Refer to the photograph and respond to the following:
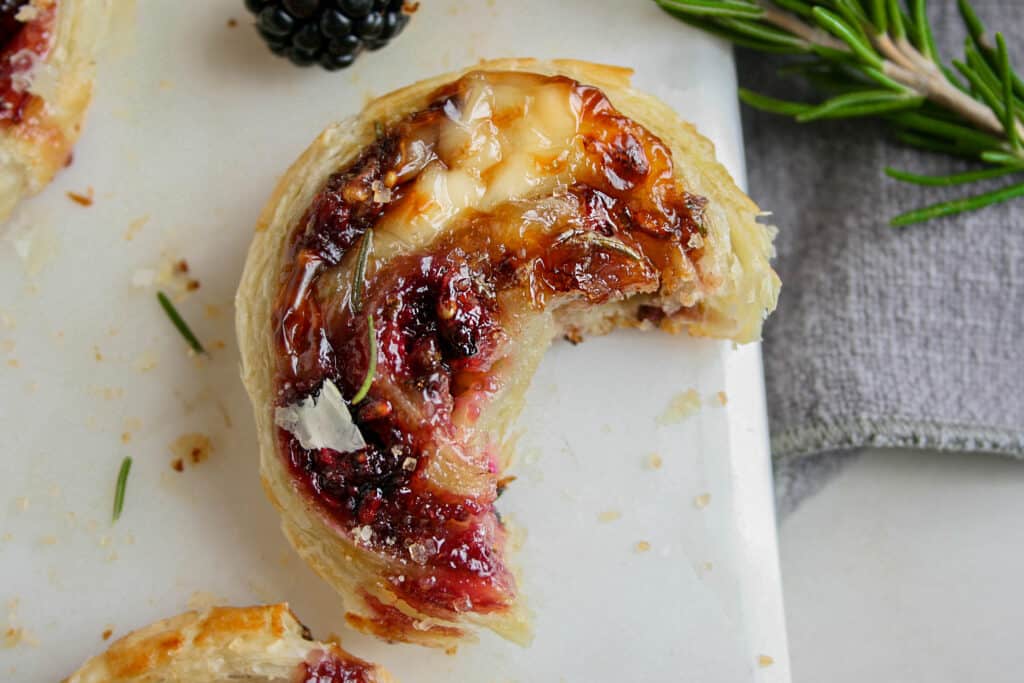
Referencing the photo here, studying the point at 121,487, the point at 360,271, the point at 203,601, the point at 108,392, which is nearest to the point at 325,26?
the point at 360,271

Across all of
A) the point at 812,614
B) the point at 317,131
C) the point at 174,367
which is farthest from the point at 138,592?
the point at 812,614

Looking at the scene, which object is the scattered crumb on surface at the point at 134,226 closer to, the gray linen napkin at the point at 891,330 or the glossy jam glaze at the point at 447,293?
the glossy jam glaze at the point at 447,293

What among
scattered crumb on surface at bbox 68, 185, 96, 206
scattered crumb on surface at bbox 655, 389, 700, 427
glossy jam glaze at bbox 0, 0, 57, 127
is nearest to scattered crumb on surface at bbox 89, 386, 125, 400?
scattered crumb on surface at bbox 68, 185, 96, 206

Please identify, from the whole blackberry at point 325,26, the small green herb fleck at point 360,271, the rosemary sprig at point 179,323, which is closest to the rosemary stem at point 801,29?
the whole blackberry at point 325,26

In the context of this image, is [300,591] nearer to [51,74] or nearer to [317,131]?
[317,131]

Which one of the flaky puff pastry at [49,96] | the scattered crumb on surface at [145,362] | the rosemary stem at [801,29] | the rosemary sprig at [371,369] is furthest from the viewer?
the rosemary stem at [801,29]

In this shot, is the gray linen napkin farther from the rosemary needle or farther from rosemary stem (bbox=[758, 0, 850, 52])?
rosemary stem (bbox=[758, 0, 850, 52])
